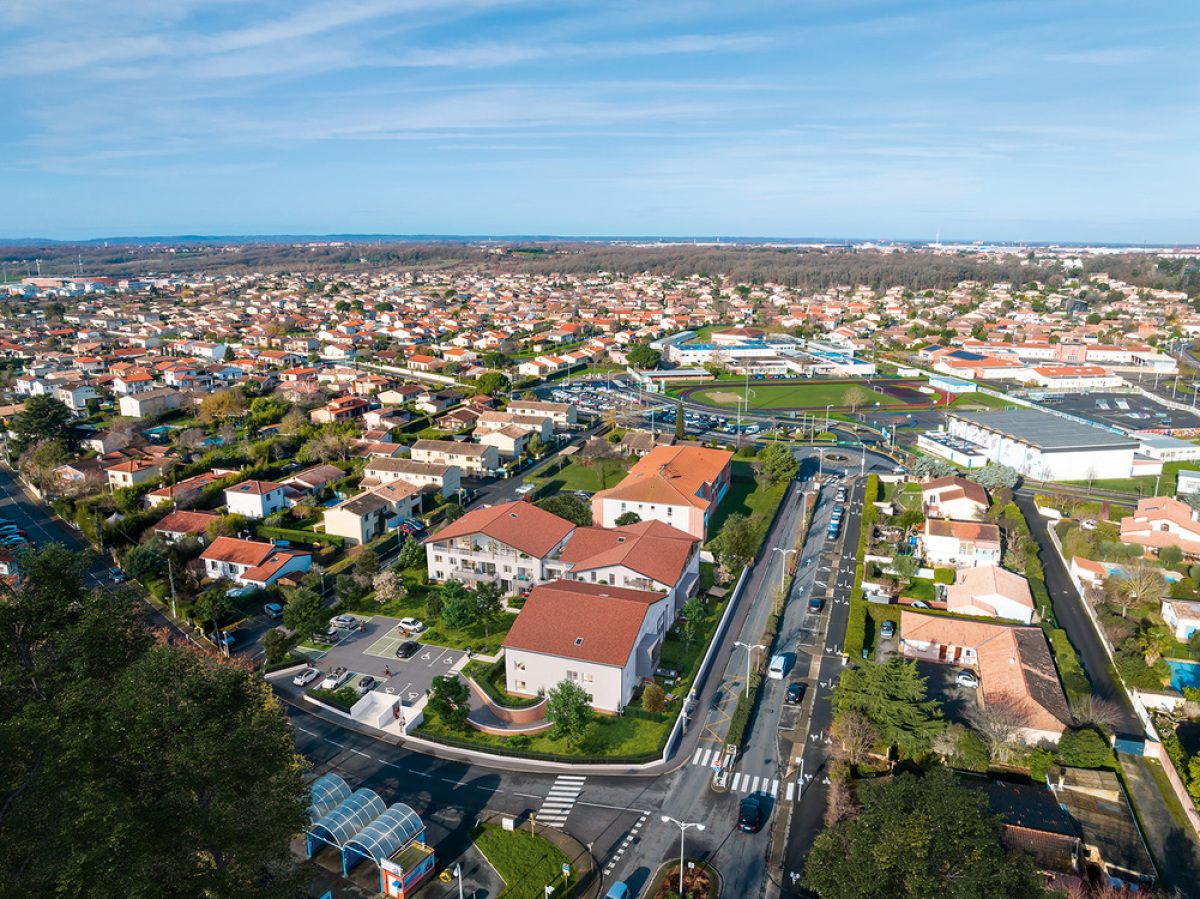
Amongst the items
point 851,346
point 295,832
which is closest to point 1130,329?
point 851,346

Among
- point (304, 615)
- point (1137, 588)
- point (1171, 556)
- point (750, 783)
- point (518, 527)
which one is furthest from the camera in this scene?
point (1171, 556)

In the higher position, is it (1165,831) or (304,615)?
(304,615)

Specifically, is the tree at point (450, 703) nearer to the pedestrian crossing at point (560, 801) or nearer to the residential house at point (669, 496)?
the pedestrian crossing at point (560, 801)

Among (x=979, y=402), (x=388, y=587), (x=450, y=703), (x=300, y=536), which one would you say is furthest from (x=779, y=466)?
(x=979, y=402)

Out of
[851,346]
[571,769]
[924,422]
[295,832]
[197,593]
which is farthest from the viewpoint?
[851,346]

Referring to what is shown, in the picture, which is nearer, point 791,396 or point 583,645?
point 583,645

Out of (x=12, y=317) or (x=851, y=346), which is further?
(x=12, y=317)

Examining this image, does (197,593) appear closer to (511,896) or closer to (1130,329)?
(511,896)

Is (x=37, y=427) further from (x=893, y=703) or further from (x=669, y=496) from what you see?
(x=893, y=703)
